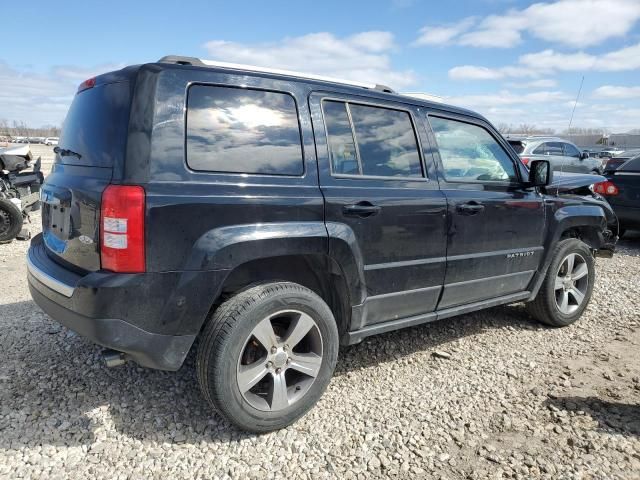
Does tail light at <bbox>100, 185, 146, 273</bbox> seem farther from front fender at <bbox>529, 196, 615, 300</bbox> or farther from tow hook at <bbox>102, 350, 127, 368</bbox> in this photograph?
front fender at <bbox>529, 196, 615, 300</bbox>

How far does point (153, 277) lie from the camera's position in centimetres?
228

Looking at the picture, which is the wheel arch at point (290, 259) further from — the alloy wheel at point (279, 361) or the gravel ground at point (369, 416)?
the gravel ground at point (369, 416)

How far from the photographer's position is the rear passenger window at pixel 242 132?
2.44m

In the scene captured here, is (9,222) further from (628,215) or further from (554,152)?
(554,152)

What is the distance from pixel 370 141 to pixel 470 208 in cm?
93

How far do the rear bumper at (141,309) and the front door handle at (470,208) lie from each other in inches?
72.5

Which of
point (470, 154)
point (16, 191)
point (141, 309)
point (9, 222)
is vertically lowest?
point (9, 222)

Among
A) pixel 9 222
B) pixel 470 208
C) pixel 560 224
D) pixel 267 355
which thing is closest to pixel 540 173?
pixel 560 224

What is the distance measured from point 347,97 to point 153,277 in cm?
164

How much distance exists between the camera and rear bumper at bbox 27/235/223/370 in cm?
226

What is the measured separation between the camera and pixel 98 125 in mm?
2557

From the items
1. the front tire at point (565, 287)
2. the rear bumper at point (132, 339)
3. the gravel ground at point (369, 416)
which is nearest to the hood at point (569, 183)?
the front tire at point (565, 287)

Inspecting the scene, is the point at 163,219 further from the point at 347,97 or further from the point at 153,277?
the point at 347,97

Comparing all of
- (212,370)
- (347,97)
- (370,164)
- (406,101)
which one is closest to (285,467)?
(212,370)
